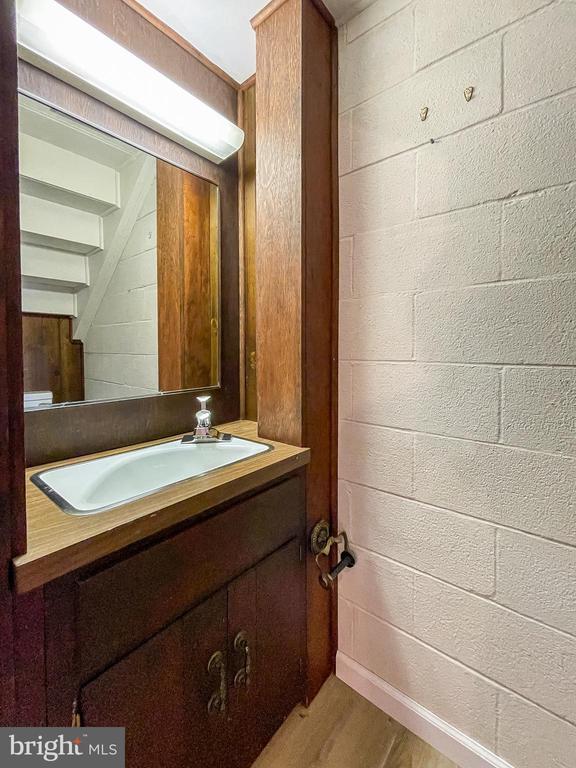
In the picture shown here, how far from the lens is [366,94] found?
1.04 meters

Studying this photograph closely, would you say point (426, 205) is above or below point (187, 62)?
below

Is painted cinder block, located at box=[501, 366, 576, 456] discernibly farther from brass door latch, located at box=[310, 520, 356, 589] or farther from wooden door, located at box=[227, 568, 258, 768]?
wooden door, located at box=[227, 568, 258, 768]

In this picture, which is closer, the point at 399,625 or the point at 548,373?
the point at 548,373

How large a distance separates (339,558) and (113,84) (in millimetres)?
1617

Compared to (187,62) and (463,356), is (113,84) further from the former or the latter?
(463,356)

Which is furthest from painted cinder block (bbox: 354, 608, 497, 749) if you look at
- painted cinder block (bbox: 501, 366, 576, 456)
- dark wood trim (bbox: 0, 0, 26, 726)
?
dark wood trim (bbox: 0, 0, 26, 726)

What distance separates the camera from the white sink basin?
77 centimetres

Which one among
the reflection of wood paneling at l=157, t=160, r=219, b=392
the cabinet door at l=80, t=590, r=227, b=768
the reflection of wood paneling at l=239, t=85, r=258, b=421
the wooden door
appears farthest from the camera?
the reflection of wood paneling at l=239, t=85, r=258, b=421

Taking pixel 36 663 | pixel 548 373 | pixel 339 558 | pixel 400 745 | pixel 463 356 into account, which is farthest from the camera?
pixel 339 558

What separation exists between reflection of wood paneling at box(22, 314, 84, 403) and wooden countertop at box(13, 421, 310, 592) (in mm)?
215

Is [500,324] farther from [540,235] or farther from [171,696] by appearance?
[171,696]

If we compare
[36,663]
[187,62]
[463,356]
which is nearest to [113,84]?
[187,62]

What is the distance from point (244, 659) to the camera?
86 cm

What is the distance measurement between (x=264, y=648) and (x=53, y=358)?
990 millimetres
